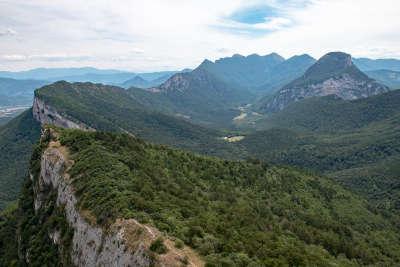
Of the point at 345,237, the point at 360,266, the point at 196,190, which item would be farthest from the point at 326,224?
the point at 196,190

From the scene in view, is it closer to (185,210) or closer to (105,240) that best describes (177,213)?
(185,210)

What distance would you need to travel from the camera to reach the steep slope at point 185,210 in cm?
4809

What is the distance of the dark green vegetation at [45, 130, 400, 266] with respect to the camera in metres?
50.6

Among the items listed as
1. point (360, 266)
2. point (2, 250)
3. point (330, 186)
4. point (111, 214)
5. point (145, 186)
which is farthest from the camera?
point (330, 186)

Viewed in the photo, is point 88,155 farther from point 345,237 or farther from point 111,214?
A: point 345,237

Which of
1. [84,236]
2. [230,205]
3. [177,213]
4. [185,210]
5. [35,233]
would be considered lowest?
[35,233]

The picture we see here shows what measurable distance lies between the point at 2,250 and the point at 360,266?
226 ft

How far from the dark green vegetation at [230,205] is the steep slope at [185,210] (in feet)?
0.75

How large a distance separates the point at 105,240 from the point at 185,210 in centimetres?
1268

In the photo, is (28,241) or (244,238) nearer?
(244,238)

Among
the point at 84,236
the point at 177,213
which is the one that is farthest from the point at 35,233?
the point at 177,213

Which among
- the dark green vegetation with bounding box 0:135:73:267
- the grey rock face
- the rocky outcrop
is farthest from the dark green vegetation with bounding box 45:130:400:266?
the dark green vegetation with bounding box 0:135:73:267

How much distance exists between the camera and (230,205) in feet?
275

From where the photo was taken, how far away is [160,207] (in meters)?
54.8
